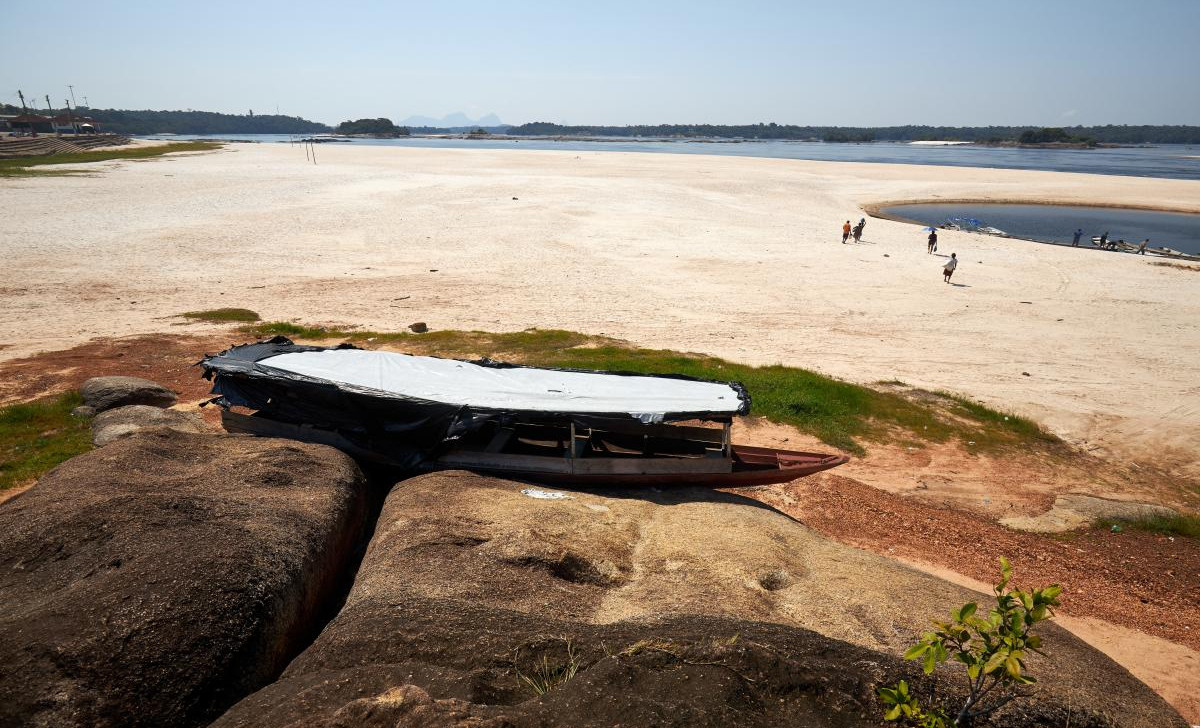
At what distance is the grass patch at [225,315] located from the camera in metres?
23.5

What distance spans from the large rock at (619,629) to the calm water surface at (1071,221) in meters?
51.3

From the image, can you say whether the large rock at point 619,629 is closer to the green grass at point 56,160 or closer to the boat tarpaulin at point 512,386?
the boat tarpaulin at point 512,386

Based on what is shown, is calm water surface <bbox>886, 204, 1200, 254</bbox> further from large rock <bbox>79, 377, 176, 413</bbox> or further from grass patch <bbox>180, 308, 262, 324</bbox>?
large rock <bbox>79, 377, 176, 413</bbox>

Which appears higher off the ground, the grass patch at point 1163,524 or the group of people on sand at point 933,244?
the group of people on sand at point 933,244

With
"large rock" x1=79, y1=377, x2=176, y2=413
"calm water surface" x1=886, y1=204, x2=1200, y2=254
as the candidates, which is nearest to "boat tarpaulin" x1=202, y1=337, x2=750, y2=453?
"large rock" x1=79, y1=377, x2=176, y2=413

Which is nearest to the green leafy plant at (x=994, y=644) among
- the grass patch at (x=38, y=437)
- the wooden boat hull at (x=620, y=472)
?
the wooden boat hull at (x=620, y=472)

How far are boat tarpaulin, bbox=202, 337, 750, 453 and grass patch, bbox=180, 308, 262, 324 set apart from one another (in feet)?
40.0

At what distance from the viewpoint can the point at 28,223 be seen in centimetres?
3872

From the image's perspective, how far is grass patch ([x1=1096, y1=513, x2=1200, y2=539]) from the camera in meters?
12.1

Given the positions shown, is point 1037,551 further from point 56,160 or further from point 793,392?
point 56,160

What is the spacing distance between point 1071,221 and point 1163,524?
193ft

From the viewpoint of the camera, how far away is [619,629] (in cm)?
638

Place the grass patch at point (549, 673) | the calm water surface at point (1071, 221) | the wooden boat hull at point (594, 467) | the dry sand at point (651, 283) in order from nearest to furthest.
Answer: the grass patch at point (549, 673)
the wooden boat hull at point (594, 467)
the dry sand at point (651, 283)
the calm water surface at point (1071, 221)

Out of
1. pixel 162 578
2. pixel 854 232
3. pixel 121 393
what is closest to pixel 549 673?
pixel 162 578
